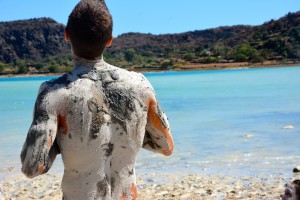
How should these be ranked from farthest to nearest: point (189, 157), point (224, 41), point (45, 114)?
point (224, 41) < point (189, 157) < point (45, 114)

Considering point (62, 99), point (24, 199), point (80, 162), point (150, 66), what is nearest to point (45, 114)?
point (62, 99)

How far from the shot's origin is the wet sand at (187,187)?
7.76m

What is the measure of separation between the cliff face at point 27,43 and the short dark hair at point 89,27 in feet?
609

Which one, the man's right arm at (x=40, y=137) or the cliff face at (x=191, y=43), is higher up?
the man's right arm at (x=40, y=137)

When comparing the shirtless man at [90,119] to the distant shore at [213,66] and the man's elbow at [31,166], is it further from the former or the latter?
the distant shore at [213,66]

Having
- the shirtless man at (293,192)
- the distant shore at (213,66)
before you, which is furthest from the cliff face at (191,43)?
the shirtless man at (293,192)

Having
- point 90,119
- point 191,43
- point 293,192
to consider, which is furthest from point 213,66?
point 90,119

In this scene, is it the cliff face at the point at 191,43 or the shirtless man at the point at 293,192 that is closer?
the shirtless man at the point at 293,192

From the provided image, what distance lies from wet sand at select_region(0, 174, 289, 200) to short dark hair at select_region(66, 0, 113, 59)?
5.67 m

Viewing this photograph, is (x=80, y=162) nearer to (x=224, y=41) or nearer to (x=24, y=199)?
(x=24, y=199)

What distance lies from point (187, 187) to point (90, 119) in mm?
6470

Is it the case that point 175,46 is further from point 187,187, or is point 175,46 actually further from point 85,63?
point 85,63

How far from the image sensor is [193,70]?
4626 inches

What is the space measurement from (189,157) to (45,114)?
9205 millimetres
